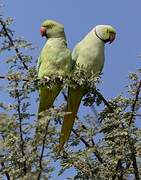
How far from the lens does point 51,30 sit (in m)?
3.96

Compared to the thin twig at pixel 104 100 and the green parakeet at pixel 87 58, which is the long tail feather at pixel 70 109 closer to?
the green parakeet at pixel 87 58

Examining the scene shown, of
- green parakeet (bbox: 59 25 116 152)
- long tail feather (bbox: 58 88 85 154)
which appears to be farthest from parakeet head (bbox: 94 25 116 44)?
long tail feather (bbox: 58 88 85 154)

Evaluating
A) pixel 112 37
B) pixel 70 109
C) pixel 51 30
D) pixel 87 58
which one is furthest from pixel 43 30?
pixel 70 109

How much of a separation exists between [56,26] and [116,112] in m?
0.95

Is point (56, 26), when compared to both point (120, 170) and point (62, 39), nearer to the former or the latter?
point (62, 39)

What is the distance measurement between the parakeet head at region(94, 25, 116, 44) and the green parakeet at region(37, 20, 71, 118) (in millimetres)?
280

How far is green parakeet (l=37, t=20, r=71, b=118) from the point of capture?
3.63m

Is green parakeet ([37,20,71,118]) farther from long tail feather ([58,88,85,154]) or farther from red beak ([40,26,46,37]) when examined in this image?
long tail feather ([58,88,85,154])

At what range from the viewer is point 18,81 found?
125 inches

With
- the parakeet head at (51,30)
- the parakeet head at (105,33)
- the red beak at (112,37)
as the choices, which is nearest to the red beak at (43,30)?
the parakeet head at (51,30)

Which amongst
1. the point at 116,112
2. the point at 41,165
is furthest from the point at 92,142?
the point at 41,165

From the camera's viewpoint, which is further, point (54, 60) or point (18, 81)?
point (54, 60)

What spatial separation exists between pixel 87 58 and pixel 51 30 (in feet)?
1.30

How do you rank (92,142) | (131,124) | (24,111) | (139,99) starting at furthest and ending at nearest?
(92,142) < (139,99) < (131,124) < (24,111)
